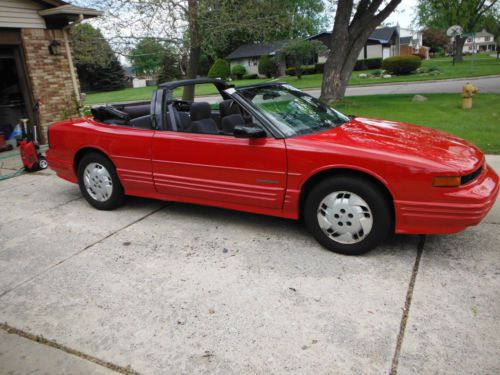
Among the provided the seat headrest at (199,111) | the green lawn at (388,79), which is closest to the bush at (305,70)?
the green lawn at (388,79)

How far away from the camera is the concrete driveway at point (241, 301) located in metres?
2.51

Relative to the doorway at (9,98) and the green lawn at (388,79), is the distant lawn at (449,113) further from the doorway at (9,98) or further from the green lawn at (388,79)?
the green lawn at (388,79)

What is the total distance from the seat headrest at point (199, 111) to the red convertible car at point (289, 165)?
0.01 m

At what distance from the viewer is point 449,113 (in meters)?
11.0

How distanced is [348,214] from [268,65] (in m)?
44.1

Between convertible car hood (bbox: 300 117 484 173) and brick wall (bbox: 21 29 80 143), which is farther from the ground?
brick wall (bbox: 21 29 80 143)

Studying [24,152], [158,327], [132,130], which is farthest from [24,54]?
[158,327]

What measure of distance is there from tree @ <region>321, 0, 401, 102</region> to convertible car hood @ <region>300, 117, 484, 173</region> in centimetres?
1003

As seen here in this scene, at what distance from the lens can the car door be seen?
387 cm

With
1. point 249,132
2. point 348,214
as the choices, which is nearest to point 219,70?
point 249,132

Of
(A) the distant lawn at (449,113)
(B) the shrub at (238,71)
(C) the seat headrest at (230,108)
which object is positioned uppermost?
(B) the shrub at (238,71)

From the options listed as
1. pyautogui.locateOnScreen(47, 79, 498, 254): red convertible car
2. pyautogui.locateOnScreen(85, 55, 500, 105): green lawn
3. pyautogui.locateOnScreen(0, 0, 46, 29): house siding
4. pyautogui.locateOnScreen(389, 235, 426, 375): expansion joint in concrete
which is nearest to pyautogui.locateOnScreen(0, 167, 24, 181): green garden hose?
pyautogui.locateOnScreen(47, 79, 498, 254): red convertible car

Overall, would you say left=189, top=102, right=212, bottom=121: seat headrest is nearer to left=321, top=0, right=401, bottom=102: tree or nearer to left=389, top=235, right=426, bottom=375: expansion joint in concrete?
left=389, top=235, right=426, bottom=375: expansion joint in concrete

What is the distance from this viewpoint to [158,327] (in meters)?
2.84
